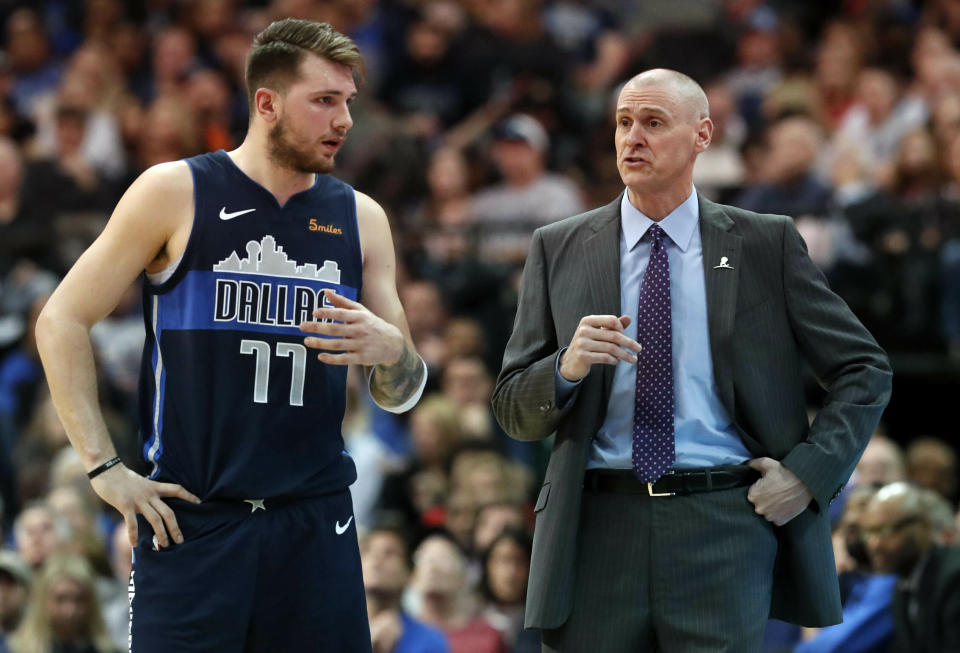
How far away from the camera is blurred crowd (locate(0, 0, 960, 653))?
24.9 feet

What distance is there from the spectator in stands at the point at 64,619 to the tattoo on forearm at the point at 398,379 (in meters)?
3.67

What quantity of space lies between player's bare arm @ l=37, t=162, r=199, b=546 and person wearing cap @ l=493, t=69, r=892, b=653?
42.9 inches

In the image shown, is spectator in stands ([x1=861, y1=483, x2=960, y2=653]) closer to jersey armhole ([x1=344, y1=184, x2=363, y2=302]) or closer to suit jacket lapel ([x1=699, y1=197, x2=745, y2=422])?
suit jacket lapel ([x1=699, y1=197, x2=745, y2=422])

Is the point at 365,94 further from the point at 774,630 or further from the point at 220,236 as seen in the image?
the point at 220,236

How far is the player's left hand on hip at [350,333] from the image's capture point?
4.12m

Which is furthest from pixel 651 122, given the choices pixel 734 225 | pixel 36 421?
pixel 36 421

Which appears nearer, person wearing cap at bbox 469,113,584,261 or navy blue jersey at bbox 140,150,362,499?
navy blue jersey at bbox 140,150,362,499

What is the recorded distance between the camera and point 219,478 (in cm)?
434

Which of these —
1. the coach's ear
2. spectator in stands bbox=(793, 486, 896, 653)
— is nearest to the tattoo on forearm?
the coach's ear

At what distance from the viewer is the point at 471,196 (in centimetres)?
1153

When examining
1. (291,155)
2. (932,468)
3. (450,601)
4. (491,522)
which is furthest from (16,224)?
(291,155)

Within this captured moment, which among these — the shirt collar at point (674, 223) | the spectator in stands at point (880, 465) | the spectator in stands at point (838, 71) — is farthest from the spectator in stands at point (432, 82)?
the shirt collar at point (674, 223)

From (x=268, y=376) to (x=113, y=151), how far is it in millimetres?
8542

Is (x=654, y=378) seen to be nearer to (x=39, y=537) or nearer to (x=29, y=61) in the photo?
(x=39, y=537)
